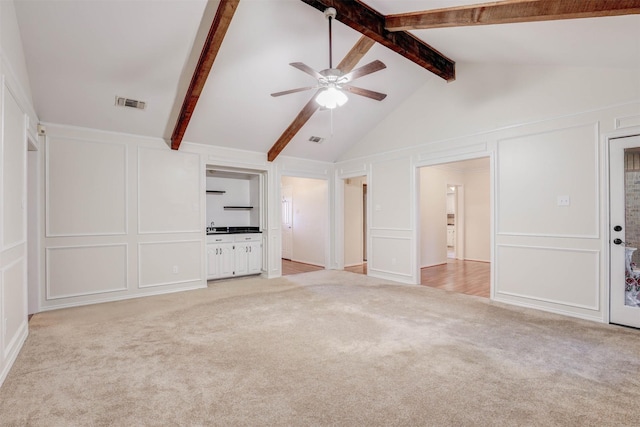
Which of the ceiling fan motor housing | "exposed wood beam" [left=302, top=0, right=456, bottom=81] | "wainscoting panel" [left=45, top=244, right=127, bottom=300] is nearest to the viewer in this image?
the ceiling fan motor housing

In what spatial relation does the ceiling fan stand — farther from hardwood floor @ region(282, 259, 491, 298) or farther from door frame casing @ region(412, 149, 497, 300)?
hardwood floor @ region(282, 259, 491, 298)

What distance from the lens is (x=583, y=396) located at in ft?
6.91

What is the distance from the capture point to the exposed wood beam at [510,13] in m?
2.31

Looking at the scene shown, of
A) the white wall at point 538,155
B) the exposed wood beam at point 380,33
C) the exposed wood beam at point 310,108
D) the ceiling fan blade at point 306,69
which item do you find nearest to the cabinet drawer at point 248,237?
the exposed wood beam at point 310,108

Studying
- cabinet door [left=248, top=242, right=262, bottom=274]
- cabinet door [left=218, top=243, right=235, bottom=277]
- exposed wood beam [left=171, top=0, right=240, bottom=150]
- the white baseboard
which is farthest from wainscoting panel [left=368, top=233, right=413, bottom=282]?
the white baseboard

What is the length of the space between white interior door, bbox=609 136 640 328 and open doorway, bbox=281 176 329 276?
4.86m

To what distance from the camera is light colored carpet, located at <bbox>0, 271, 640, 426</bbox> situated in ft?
6.38

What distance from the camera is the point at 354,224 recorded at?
7770 mm

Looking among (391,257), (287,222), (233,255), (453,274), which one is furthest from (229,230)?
(453,274)

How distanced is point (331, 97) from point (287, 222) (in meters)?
5.87

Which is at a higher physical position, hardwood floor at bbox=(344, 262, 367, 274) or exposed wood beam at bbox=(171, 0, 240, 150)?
exposed wood beam at bbox=(171, 0, 240, 150)

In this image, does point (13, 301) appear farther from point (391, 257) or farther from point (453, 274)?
point (453, 274)

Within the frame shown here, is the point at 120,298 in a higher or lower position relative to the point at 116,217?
lower

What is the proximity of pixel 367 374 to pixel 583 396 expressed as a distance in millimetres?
1433
